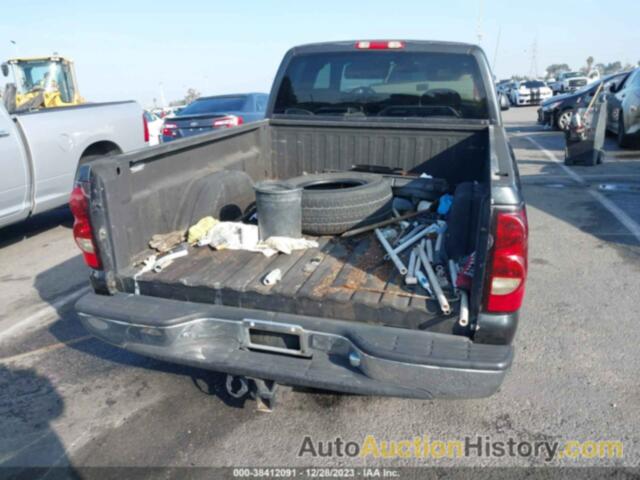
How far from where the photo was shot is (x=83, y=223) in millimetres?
2775

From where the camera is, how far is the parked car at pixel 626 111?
Result: 37.1 ft

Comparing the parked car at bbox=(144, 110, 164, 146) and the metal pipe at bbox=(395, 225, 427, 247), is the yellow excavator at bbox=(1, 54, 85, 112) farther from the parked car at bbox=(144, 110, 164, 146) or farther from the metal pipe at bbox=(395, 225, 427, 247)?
the metal pipe at bbox=(395, 225, 427, 247)

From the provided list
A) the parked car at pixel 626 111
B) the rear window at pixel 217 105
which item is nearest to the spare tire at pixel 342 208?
the rear window at pixel 217 105

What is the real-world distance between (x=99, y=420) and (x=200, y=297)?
1.02m

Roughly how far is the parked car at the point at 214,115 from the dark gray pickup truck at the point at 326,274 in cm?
621

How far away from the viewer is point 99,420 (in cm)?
294

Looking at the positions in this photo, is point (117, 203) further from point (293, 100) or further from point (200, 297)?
point (293, 100)

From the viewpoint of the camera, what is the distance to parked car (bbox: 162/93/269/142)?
33.8 feet

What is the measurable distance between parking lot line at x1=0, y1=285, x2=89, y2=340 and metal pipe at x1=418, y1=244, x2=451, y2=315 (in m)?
3.29

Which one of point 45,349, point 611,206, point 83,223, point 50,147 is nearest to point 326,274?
point 83,223

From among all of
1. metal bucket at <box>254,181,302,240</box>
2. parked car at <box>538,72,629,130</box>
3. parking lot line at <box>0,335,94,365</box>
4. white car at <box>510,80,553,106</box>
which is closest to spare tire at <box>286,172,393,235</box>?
metal bucket at <box>254,181,302,240</box>

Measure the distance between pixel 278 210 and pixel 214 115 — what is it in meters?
7.86

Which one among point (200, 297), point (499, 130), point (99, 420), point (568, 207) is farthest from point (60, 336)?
point (568, 207)

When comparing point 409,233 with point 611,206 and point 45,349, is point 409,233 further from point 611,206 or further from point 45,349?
point 611,206
